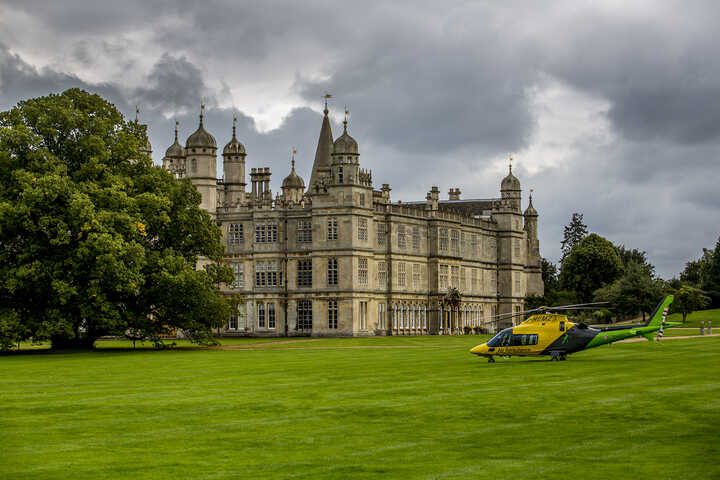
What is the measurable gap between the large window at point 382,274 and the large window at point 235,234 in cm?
1231

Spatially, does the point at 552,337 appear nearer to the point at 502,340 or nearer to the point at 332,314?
the point at 502,340

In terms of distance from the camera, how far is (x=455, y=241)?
94000mm

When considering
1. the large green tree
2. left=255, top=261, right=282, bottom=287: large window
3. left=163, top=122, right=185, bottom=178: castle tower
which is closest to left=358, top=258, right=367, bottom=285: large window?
left=255, top=261, right=282, bottom=287: large window

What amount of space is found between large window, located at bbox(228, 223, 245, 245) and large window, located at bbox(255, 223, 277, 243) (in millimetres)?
1696

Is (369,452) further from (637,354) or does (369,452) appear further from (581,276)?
(581,276)

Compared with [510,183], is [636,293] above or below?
below

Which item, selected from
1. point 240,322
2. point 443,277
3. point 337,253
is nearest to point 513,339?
point 337,253

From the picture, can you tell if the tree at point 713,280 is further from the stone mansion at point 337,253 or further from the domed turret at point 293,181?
the domed turret at point 293,181

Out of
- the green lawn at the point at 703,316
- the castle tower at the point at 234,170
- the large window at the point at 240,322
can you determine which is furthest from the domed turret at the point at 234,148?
the green lawn at the point at 703,316

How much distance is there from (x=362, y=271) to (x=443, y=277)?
12183mm

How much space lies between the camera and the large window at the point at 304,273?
275 feet

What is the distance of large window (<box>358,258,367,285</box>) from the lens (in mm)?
82062

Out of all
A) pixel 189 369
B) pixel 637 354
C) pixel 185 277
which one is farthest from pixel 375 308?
pixel 189 369

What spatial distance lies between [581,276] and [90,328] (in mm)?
67949
